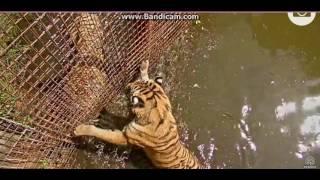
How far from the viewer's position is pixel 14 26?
256 cm

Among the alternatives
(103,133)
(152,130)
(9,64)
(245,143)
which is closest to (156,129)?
(152,130)

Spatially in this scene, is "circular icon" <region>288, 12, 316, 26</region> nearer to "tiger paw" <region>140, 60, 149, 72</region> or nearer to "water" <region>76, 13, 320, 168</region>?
"water" <region>76, 13, 320, 168</region>

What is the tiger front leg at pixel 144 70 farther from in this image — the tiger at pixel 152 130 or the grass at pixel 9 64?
the grass at pixel 9 64

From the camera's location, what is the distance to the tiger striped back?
2684 millimetres

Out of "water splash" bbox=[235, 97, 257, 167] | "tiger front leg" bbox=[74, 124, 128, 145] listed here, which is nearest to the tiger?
"tiger front leg" bbox=[74, 124, 128, 145]

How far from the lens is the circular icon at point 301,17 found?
265cm

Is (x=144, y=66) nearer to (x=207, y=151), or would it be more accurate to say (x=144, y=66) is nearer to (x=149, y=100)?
(x=149, y=100)

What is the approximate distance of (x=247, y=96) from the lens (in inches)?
107

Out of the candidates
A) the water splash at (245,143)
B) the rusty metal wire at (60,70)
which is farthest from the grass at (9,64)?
the water splash at (245,143)

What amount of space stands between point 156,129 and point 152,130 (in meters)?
0.02

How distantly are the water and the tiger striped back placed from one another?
0.04 meters
